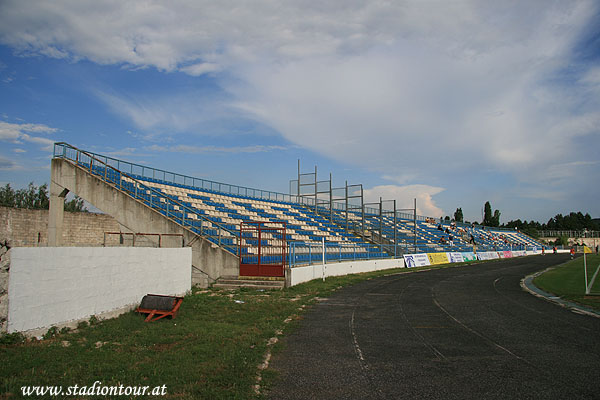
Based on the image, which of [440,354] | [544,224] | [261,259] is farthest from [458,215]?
[440,354]

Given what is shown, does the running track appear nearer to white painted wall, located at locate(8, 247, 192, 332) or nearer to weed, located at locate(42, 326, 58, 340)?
weed, located at locate(42, 326, 58, 340)

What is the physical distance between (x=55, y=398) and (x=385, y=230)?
4296 centimetres

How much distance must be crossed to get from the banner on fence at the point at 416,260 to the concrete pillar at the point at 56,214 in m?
28.2

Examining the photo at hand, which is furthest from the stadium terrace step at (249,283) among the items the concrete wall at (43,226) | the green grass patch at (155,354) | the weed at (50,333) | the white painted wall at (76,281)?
the weed at (50,333)

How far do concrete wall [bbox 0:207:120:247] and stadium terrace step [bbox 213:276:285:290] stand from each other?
6651mm

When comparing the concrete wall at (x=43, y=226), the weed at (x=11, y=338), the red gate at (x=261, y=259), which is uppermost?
the concrete wall at (x=43, y=226)

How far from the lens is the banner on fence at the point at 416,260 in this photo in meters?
37.6

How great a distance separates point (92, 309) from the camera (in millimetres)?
9875

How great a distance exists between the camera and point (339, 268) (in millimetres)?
26188

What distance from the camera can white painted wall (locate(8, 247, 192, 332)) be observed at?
7.81 m

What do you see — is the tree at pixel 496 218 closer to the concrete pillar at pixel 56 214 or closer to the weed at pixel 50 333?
the concrete pillar at pixel 56 214

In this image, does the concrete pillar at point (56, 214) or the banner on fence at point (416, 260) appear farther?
the banner on fence at point (416, 260)

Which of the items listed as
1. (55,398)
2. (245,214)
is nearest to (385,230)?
(245,214)

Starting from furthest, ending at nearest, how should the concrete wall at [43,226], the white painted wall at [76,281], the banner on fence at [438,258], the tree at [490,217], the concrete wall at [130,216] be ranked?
the tree at [490,217] → the banner on fence at [438,258] → the concrete wall at [43,226] → the concrete wall at [130,216] → the white painted wall at [76,281]
